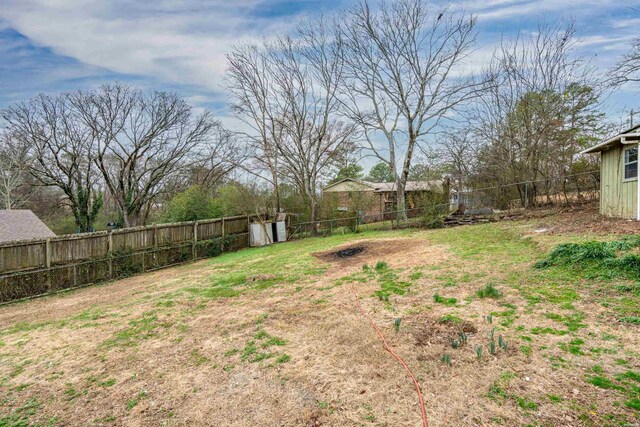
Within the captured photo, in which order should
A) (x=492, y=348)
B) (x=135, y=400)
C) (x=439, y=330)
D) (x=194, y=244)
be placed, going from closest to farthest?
(x=135, y=400)
(x=492, y=348)
(x=439, y=330)
(x=194, y=244)

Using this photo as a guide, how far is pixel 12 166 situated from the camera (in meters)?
21.7

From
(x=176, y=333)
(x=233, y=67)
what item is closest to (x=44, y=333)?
(x=176, y=333)

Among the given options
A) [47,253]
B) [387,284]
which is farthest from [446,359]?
[47,253]

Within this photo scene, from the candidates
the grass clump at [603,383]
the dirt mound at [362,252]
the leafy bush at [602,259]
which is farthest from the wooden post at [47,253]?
the leafy bush at [602,259]

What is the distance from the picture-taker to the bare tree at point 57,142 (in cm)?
2050

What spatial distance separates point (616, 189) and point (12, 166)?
32.2m

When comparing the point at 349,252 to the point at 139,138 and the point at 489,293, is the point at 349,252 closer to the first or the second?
the point at 489,293

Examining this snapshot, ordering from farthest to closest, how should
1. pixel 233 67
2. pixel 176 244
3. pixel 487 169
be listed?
pixel 233 67, pixel 487 169, pixel 176 244

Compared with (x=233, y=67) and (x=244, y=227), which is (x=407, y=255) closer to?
(x=244, y=227)

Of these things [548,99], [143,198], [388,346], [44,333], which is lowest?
[44,333]

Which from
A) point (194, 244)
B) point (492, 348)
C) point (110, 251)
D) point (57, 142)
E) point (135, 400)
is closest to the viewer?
point (135, 400)

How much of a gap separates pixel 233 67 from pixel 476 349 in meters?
19.5

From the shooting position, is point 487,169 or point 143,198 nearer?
point 487,169

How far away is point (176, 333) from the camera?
4371 millimetres
